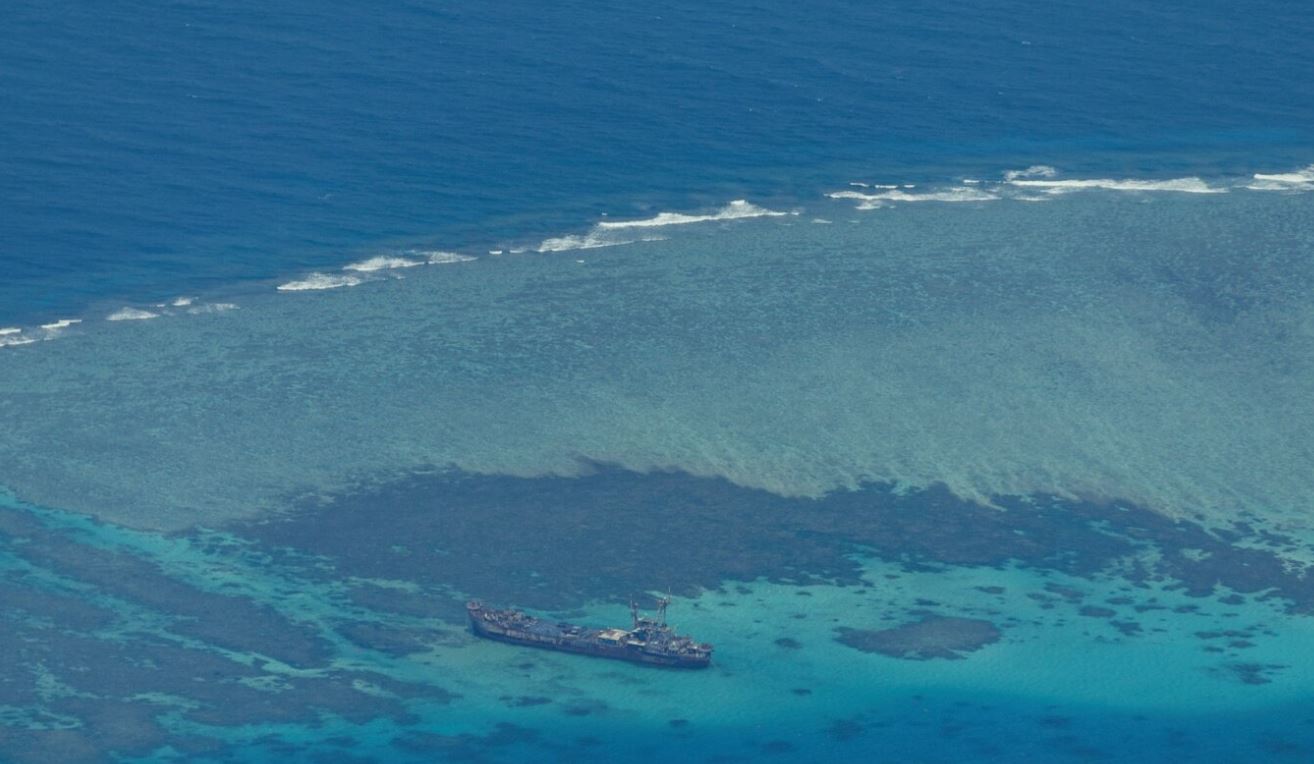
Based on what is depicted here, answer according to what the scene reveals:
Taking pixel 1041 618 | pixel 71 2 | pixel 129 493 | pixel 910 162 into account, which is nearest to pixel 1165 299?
pixel 910 162

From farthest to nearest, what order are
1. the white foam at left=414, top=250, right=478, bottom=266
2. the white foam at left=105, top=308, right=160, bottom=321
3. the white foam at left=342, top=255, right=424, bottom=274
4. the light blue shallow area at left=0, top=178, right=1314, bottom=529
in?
the white foam at left=414, top=250, right=478, bottom=266, the white foam at left=342, top=255, right=424, bottom=274, the white foam at left=105, top=308, right=160, bottom=321, the light blue shallow area at left=0, top=178, right=1314, bottom=529

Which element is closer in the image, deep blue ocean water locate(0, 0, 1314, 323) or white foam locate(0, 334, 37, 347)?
white foam locate(0, 334, 37, 347)

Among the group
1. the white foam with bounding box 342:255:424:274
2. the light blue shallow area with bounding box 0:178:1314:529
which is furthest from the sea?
the white foam with bounding box 342:255:424:274

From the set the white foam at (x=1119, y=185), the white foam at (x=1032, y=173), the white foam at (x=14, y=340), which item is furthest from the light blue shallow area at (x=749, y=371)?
the white foam at (x=1032, y=173)

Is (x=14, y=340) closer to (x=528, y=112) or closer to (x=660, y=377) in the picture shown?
(x=660, y=377)

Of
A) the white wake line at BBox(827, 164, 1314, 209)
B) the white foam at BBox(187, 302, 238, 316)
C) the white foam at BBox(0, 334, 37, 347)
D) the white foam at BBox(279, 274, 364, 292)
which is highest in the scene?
the white wake line at BBox(827, 164, 1314, 209)

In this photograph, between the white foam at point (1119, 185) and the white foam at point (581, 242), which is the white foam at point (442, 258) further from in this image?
the white foam at point (1119, 185)

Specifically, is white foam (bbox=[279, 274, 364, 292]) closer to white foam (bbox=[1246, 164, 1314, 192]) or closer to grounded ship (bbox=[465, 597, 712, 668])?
grounded ship (bbox=[465, 597, 712, 668])
